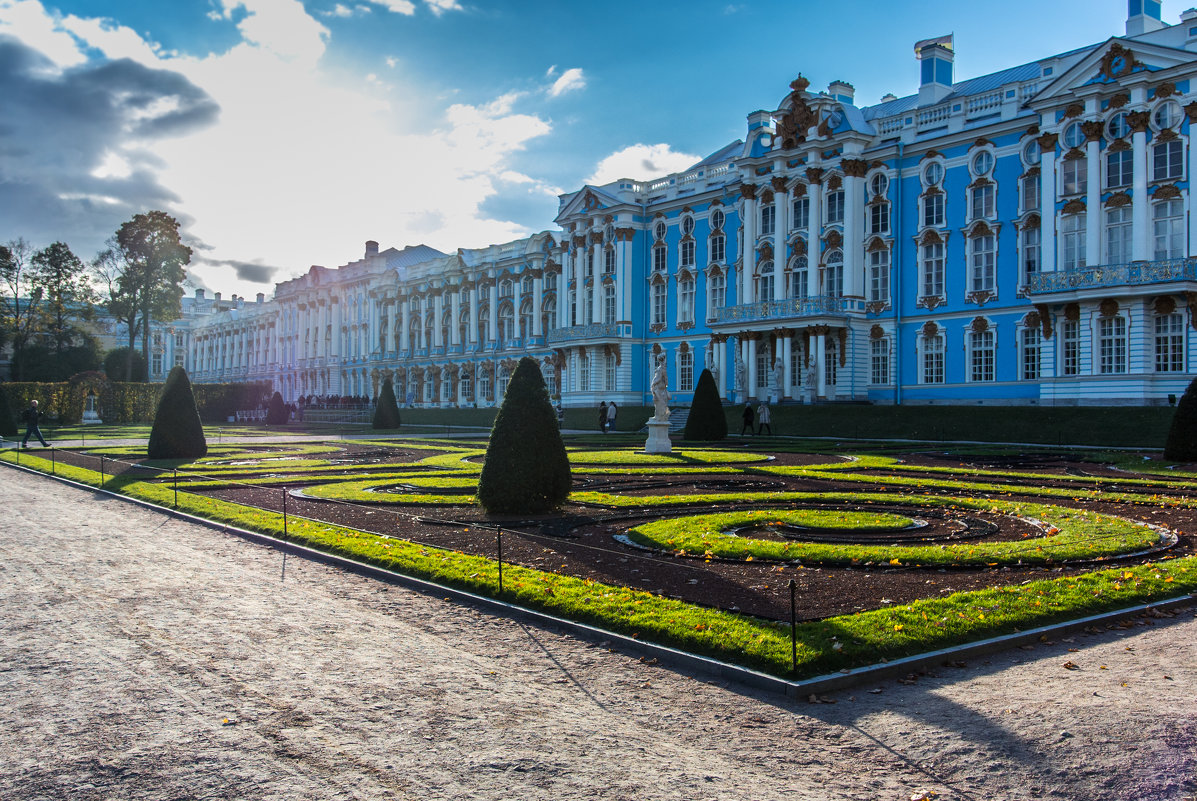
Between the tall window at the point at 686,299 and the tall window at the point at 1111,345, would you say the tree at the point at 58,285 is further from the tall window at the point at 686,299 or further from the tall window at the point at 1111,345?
the tall window at the point at 1111,345

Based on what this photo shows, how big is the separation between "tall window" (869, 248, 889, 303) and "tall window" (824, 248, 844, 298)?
1.40 meters

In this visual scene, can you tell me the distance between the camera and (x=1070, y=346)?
115 ft

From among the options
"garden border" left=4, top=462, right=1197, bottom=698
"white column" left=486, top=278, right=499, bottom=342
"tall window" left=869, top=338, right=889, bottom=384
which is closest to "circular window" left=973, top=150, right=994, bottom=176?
"tall window" left=869, top=338, right=889, bottom=384

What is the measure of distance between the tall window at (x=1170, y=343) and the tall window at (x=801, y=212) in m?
17.4

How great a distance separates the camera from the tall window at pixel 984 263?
3925 centimetres

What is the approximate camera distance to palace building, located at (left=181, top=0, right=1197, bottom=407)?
33062 mm

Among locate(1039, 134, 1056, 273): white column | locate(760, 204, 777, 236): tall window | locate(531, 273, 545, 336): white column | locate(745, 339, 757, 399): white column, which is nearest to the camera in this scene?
locate(1039, 134, 1056, 273): white column

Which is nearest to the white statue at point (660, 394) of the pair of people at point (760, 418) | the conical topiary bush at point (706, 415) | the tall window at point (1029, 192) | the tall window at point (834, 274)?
the conical topiary bush at point (706, 415)

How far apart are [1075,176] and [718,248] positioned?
2009 cm

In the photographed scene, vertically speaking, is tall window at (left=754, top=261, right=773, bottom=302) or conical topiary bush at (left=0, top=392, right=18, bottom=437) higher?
tall window at (left=754, top=261, right=773, bottom=302)

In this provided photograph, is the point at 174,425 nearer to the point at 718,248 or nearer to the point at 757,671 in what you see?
the point at 757,671

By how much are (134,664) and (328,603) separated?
2.25m

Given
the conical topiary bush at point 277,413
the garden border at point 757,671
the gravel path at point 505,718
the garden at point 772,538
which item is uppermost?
the conical topiary bush at point 277,413

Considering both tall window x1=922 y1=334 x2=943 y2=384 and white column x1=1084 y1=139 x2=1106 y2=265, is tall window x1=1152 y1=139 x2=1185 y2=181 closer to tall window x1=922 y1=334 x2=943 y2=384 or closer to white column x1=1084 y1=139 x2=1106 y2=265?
white column x1=1084 y1=139 x2=1106 y2=265
